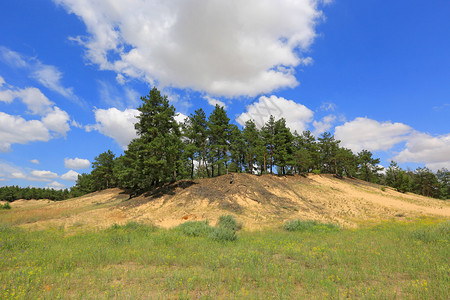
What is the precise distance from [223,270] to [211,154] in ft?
96.7

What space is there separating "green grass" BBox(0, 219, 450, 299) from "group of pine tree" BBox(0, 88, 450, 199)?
1729 centimetres

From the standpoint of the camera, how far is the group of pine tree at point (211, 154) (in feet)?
90.5

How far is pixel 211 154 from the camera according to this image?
3600 centimetres

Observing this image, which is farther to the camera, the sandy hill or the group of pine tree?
the group of pine tree

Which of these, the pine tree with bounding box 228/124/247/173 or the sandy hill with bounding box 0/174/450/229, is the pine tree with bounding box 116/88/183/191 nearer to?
the sandy hill with bounding box 0/174/450/229

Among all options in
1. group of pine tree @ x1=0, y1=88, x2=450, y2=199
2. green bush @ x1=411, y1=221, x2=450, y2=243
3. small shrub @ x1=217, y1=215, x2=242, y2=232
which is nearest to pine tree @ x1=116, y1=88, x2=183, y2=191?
group of pine tree @ x1=0, y1=88, x2=450, y2=199

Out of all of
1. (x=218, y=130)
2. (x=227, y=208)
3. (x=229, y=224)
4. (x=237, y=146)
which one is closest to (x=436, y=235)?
(x=229, y=224)

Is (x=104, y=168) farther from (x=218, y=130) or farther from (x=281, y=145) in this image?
(x=281, y=145)

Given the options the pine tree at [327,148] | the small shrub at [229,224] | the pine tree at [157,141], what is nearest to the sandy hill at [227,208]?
the small shrub at [229,224]

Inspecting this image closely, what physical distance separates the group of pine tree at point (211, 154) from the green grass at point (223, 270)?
17.3 meters

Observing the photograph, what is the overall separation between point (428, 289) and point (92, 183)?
82.9 meters

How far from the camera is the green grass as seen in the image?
5.39 metres

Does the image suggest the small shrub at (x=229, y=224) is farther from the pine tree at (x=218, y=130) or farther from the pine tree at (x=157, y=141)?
the pine tree at (x=218, y=130)

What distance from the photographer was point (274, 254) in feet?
29.8
